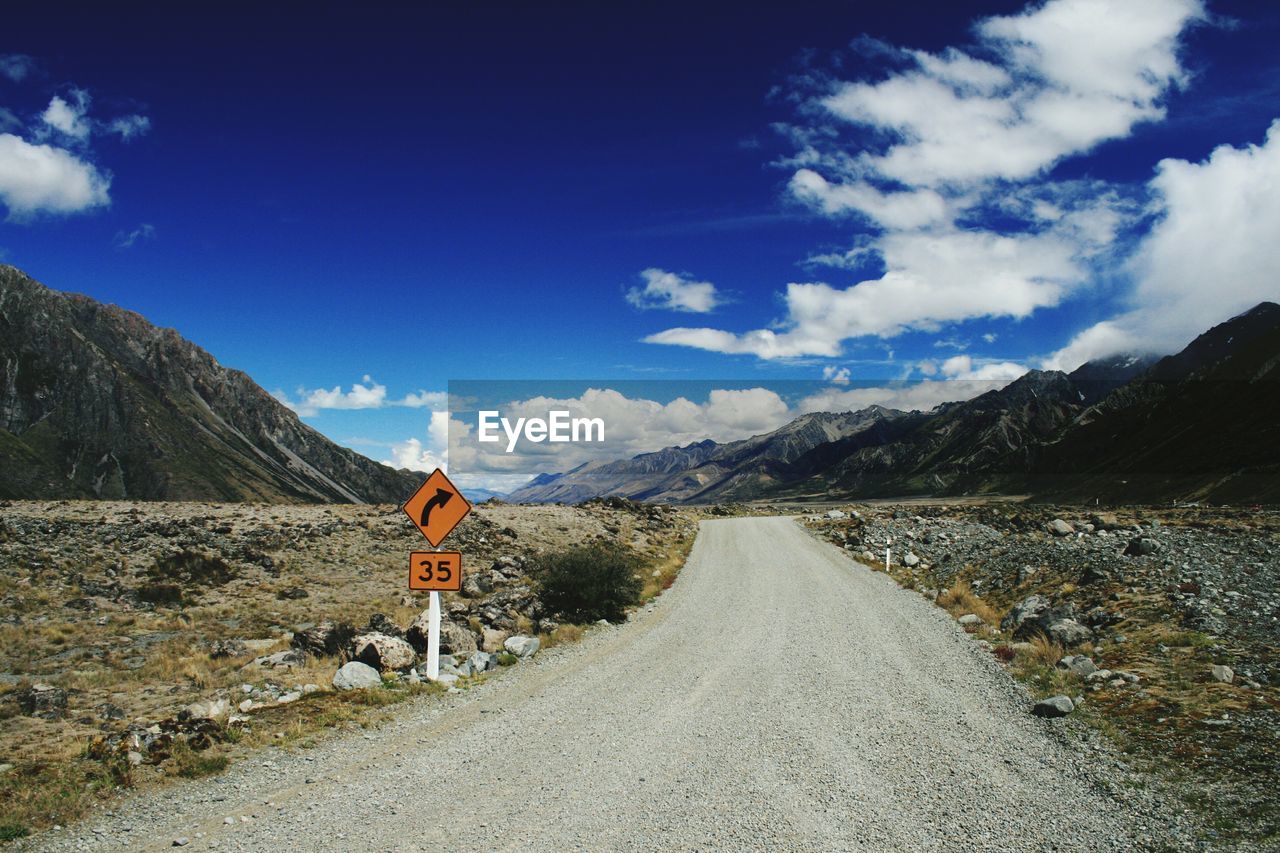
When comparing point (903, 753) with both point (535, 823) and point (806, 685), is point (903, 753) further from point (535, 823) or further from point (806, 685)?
point (535, 823)

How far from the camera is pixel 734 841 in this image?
232 inches

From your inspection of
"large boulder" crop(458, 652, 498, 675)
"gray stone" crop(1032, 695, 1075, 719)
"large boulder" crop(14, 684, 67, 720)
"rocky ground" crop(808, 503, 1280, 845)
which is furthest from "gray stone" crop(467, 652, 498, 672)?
"rocky ground" crop(808, 503, 1280, 845)

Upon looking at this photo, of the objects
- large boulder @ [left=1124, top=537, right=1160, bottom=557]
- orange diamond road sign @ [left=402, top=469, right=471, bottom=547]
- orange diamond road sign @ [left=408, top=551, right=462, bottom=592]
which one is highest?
orange diamond road sign @ [left=402, top=469, right=471, bottom=547]

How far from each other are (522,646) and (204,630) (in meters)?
9.79

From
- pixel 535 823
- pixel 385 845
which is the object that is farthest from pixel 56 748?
pixel 535 823

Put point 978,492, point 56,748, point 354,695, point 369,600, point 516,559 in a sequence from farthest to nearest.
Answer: point 978,492 < point 516,559 < point 369,600 < point 354,695 < point 56,748

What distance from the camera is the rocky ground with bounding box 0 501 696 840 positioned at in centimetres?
853

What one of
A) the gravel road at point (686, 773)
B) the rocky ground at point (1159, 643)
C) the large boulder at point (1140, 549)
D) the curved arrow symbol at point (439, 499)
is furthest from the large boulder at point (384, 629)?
the large boulder at point (1140, 549)

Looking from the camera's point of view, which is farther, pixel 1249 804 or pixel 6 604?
pixel 6 604

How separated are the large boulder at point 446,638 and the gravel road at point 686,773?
1.53 m

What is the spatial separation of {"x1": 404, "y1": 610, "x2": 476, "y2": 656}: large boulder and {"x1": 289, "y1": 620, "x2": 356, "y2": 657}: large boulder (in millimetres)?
1367

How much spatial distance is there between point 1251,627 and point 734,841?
13.4m

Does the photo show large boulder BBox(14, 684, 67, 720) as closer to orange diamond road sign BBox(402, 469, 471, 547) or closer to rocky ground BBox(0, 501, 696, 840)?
rocky ground BBox(0, 501, 696, 840)

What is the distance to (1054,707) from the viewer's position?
31.3 feet
